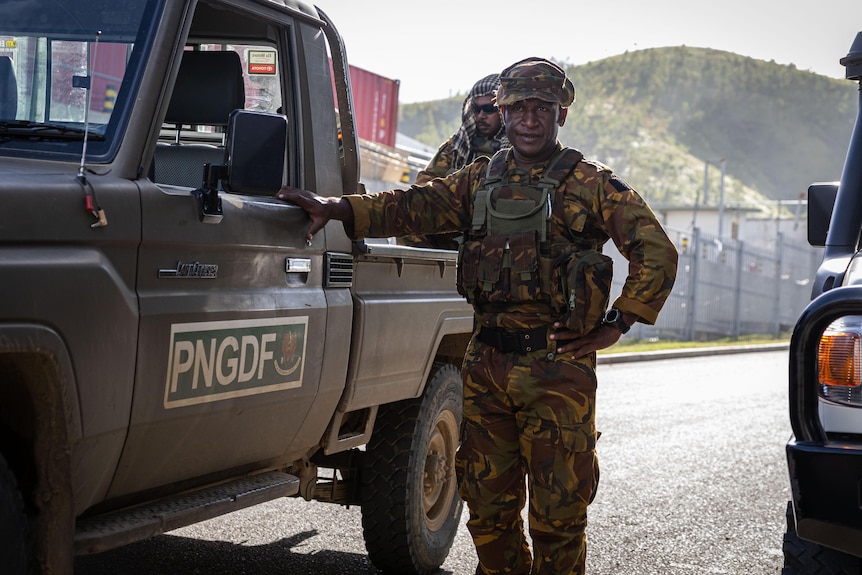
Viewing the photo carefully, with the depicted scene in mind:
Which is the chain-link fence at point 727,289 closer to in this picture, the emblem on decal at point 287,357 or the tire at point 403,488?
the tire at point 403,488

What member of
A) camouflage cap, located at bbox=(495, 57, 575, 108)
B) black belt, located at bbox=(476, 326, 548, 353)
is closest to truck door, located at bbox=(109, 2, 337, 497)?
black belt, located at bbox=(476, 326, 548, 353)

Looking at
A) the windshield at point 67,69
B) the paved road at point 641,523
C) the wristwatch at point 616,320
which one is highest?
the windshield at point 67,69

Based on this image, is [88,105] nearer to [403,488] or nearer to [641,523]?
[403,488]

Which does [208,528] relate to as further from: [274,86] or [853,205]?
[853,205]

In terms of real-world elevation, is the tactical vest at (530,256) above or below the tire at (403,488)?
above

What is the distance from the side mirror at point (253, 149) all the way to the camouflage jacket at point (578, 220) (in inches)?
27.4

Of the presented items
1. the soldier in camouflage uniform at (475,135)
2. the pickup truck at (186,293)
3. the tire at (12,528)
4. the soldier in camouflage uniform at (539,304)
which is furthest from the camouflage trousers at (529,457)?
the soldier in camouflage uniform at (475,135)

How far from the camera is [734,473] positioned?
26.3ft

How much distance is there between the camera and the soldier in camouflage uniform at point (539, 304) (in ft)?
12.6

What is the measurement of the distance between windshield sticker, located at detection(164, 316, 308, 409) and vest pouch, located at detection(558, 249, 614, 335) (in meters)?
0.87

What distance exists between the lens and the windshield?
3170 mm

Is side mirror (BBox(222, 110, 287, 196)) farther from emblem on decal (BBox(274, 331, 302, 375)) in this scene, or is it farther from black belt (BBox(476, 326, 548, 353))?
black belt (BBox(476, 326, 548, 353))

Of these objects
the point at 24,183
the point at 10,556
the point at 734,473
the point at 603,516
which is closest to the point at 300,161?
the point at 24,183

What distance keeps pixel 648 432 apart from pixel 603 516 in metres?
3.51
